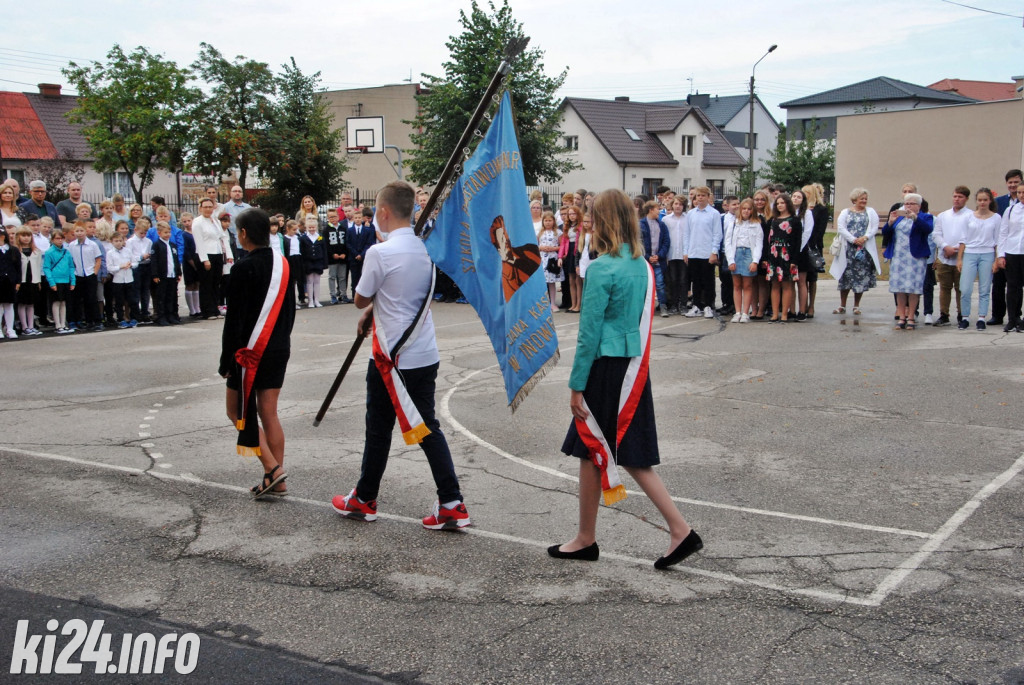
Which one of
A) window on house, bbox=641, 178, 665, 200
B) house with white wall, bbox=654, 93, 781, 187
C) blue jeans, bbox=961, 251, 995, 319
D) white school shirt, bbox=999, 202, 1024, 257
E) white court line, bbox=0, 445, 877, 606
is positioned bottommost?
white court line, bbox=0, 445, 877, 606

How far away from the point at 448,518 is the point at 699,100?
92017 millimetres

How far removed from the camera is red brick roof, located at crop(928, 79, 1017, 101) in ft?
304

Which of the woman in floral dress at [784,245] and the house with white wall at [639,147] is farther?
the house with white wall at [639,147]

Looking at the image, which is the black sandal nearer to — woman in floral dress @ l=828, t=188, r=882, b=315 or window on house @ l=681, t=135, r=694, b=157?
woman in floral dress @ l=828, t=188, r=882, b=315

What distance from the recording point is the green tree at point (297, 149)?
37.5 metres

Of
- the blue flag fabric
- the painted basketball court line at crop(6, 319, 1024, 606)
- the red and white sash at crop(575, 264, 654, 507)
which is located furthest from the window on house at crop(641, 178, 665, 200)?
the red and white sash at crop(575, 264, 654, 507)

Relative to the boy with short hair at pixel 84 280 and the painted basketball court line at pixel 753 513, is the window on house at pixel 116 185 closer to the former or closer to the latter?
the boy with short hair at pixel 84 280

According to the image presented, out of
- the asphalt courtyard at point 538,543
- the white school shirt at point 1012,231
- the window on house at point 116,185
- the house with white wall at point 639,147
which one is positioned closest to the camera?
the asphalt courtyard at point 538,543

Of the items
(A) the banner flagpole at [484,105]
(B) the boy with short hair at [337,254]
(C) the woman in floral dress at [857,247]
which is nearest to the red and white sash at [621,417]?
(A) the banner flagpole at [484,105]

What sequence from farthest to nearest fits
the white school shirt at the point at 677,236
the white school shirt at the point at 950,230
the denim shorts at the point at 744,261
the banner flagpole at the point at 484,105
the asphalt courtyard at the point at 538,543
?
the white school shirt at the point at 677,236 < the denim shorts at the point at 744,261 < the white school shirt at the point at 950,230 < the banner flagpole at the point at 484,105 < the asphalt courtyard at the point at 538,543

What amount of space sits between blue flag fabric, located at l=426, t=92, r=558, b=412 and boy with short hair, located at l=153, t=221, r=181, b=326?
11332 millimetres

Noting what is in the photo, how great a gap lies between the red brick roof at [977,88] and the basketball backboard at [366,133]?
250ft

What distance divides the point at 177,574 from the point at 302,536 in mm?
802

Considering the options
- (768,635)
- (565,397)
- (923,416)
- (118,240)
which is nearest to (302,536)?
(768,635)
